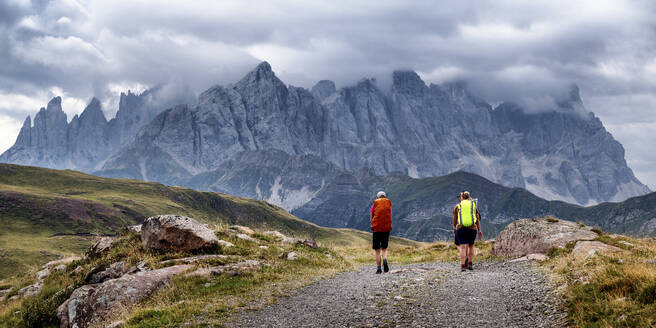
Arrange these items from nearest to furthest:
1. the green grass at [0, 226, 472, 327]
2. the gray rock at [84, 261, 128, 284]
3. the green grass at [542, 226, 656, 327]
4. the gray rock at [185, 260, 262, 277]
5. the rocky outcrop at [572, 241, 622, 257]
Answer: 1. the green grass at [542, 226, 656, 327]
2. the green grass at [0, 226, 472, 327]
3. the rocky outcrop at [572, 241, 622, 257]
4. the gray rock at [185, 260, 262, 277]
5. the gray rock at [84, 261, 128, 284]

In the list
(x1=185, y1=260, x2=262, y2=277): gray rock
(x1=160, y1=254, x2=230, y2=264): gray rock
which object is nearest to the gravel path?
(x1=185, y1=260, x2=262, y2=277): gray rock

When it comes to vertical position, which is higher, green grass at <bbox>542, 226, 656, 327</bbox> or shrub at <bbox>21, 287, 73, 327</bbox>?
green grass at <bbox>542, 226, 656, 327</bbox>

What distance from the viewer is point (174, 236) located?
24781 mm

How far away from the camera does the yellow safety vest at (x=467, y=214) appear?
23.2 metres

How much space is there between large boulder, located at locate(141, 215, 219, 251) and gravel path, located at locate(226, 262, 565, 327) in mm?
7976

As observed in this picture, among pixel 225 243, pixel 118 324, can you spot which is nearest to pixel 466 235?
pixel 225 243

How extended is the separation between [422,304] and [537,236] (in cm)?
1617

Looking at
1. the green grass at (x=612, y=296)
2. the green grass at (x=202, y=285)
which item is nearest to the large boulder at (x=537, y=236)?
the green grass at (x=202, y=285)

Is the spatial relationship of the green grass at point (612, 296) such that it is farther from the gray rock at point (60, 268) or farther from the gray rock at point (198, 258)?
the gray rock at point (60, 268)

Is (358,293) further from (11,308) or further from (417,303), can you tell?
(11,308)

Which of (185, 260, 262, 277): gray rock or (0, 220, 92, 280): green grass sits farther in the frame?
(0, 220, 92, 280): green grass

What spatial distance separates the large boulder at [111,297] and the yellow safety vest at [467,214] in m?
14.4

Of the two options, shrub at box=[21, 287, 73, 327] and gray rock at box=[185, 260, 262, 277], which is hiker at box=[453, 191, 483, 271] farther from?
shrub at box=[21, 287, 73, 327]

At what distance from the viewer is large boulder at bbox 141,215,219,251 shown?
24.7 meters
